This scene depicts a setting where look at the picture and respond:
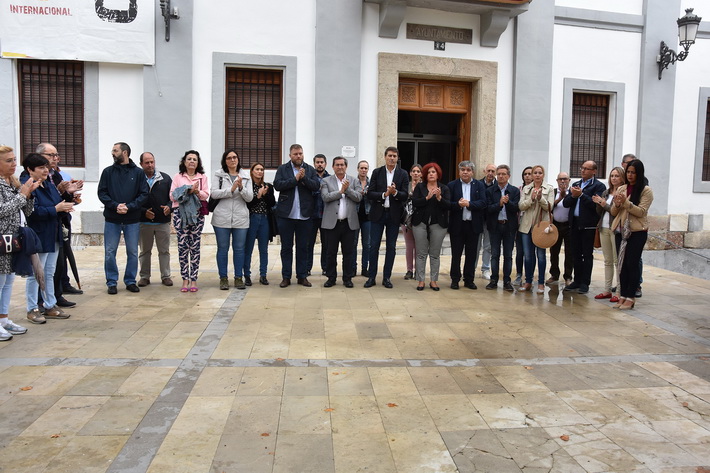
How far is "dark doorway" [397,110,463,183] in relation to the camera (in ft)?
45.8

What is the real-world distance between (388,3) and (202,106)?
14.5 feet

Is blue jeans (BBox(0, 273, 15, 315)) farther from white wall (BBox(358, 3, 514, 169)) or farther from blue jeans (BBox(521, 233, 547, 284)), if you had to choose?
white wall (BBox(358, 3, 514, 169))

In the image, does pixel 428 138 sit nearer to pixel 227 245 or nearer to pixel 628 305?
pixel 227 245

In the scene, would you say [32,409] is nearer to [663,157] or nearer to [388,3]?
[388,3]

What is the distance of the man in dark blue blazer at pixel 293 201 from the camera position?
8.15 m

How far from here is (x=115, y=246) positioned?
785 cm

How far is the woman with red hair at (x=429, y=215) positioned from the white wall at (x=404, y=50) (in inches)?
175

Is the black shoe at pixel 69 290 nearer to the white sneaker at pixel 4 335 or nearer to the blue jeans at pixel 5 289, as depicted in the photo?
the blue jeans at pixel 5 289

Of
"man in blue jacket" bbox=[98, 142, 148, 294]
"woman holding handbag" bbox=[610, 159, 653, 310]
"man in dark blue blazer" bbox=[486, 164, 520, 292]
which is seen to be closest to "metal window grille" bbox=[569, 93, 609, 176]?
"man in dark blue blazer" bbox=[486, 164, 520, 292]

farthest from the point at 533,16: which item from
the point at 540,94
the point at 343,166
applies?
the point at 343,166

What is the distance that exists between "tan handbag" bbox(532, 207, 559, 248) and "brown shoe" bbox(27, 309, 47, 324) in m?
6.29

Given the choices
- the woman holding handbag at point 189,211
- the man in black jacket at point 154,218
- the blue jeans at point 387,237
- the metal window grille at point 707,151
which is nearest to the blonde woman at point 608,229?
the blue jeans at point 387,237

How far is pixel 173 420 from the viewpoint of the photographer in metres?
3.79

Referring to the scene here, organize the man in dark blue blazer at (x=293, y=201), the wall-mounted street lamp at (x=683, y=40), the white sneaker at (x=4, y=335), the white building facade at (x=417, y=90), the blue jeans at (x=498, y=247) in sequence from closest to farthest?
the white sneaker at (x=4, y=335) < the man in dark blue blazer at (x=293, y=201) < the blue jeans at (x=498, y=247) < the white building facade at (x=417, y=90) < the wall-mounted street lamp at (x=683, y=40)
